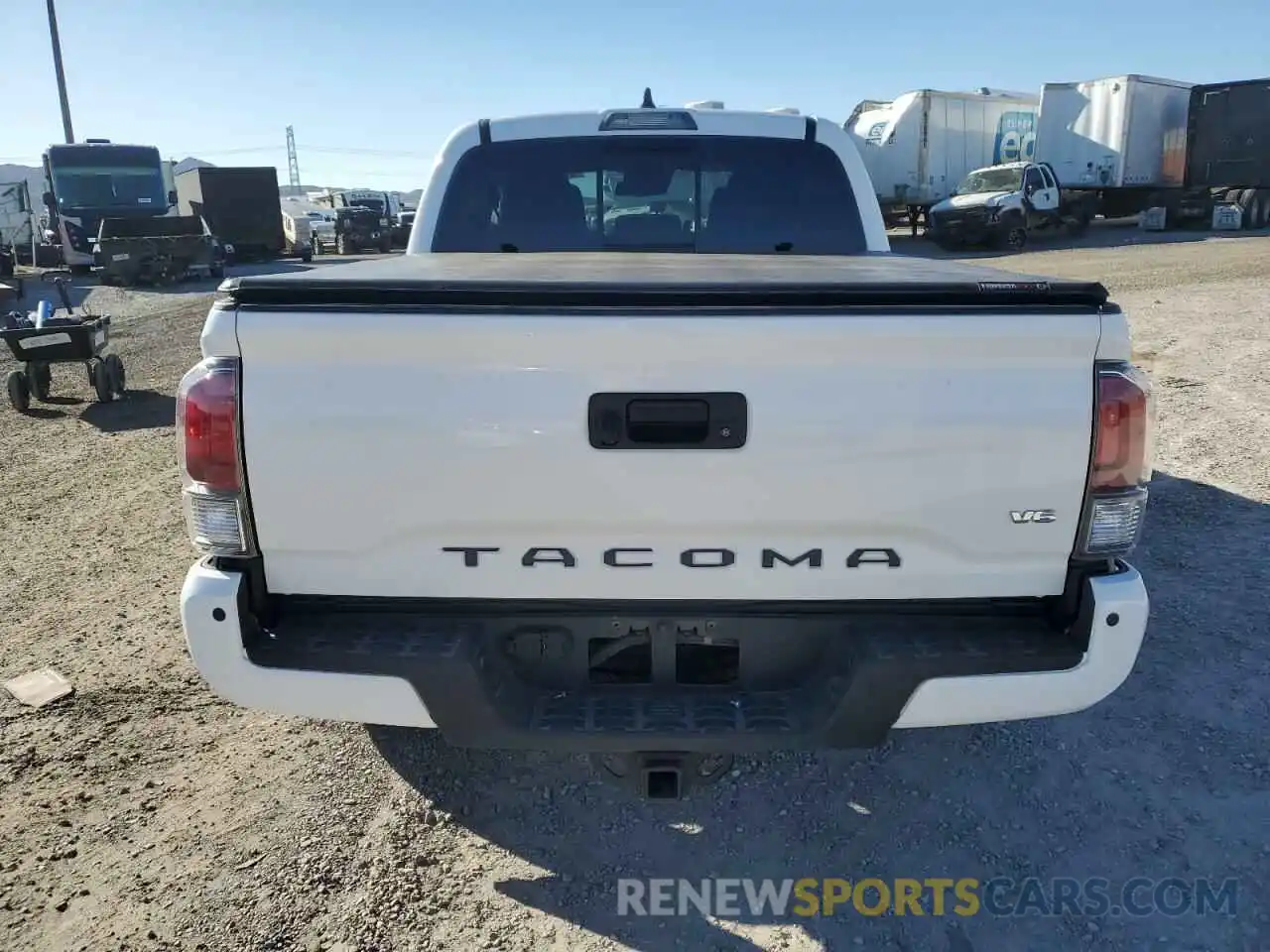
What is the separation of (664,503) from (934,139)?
29.7 meters

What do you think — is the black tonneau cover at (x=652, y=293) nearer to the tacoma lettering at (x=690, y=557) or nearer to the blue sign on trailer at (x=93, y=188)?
the tacoma lettering at (x=690, y=557)

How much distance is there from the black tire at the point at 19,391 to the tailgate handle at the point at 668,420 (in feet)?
29.8

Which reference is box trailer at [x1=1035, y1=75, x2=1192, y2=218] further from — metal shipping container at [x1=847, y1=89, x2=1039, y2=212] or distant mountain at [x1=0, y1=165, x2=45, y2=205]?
distant mountain at [x1=0, y1=165, x2=45, y2=205]

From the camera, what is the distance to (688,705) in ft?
7.79

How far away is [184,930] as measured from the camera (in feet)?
8.27

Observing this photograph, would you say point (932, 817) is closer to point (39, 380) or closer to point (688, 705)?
point (688, 705)

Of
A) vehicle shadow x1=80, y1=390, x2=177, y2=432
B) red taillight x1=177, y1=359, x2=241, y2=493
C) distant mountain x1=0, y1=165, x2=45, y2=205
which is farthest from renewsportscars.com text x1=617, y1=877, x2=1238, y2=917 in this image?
distant mountain x1=0, y1=165, x2=45, y2=205

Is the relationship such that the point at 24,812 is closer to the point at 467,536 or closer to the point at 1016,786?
the point at 467,536

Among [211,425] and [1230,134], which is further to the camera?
[1230,134]

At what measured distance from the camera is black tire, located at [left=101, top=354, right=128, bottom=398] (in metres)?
9.11

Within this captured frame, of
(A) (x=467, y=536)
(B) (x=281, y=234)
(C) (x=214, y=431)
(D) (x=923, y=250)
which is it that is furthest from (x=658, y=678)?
(B) (x=281, y=234)

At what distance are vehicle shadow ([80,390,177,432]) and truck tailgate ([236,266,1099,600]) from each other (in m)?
7.14

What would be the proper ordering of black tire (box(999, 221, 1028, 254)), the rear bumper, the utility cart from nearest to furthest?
the rear bumper, the utility cart, black tire (box(999, 221, 1028, 254))

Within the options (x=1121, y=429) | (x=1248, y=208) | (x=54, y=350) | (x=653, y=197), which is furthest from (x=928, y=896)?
(x=1248, y=208)
